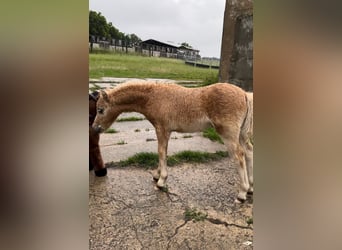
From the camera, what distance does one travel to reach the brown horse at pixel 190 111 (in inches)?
60.7

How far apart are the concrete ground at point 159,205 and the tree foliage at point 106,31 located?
0.69 meters

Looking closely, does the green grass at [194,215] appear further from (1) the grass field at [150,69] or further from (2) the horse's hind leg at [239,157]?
(1) the grass field at [150,69]

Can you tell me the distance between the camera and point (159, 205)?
1.52 meters

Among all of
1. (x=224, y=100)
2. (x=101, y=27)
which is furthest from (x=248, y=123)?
(x=101, y=27)

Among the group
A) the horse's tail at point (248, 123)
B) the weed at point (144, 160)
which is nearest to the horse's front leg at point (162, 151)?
the weed at point (144, 160)

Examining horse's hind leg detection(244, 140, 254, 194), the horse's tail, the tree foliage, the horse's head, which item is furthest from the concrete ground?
the tree foliage

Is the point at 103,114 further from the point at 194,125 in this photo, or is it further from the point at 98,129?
the point at 194,125

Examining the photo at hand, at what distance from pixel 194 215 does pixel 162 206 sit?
7.5 inches

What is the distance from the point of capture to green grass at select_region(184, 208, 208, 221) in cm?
141

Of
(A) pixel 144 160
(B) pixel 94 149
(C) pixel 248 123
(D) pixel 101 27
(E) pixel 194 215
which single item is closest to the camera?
(D) pixel 101 27
